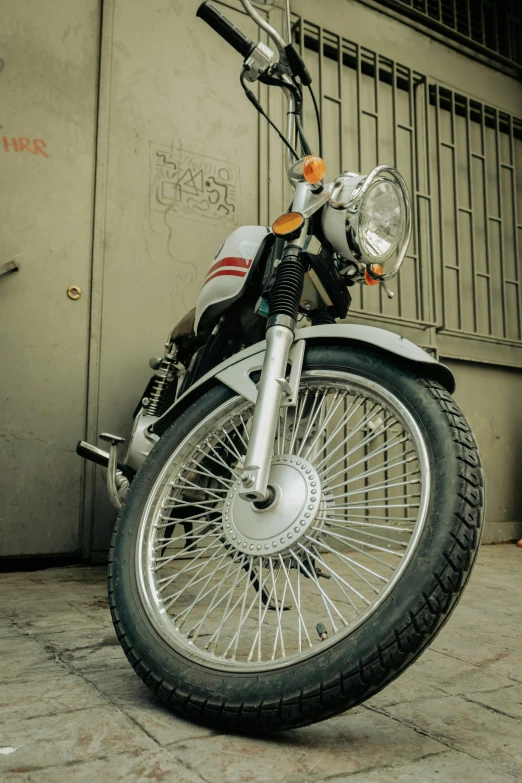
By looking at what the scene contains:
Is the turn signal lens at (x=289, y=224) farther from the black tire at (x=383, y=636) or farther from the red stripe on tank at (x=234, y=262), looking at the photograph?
the black tire at (x=383, y=636)

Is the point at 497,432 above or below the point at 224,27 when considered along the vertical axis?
below

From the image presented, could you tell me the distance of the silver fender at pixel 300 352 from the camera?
1.22 meters

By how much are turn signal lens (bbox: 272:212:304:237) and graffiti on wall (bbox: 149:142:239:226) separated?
203 cm

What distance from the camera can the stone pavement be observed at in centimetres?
94

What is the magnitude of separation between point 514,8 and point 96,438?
4831 millimetres

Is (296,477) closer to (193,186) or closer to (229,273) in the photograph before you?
(229,273)

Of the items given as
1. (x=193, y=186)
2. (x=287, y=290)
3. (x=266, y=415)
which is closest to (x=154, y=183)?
(x=193, y=186)

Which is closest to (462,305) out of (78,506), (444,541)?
(78,506)

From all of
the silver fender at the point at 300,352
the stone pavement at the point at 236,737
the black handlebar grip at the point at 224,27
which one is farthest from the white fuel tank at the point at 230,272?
the stone pavement at the point at 236,737

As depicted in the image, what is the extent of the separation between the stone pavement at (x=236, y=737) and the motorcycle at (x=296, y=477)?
0.07 m

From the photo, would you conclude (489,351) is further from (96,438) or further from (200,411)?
(200,411)

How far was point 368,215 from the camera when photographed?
1436 millimetres

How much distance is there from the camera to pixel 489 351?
448cm

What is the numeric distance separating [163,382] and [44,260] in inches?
41.2
